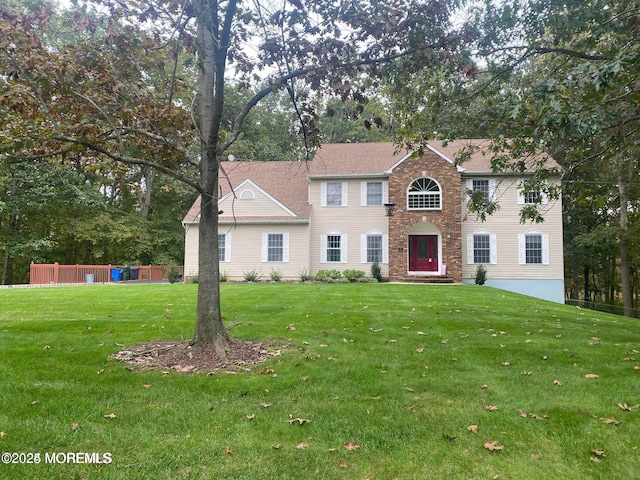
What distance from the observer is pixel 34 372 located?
15.6ft

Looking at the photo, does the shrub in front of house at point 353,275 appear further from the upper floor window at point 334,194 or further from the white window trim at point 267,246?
the upper floor window at point 334,194

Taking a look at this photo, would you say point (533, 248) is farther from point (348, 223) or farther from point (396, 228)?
point (348, 223)

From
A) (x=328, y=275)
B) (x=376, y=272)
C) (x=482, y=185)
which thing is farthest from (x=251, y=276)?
(x=482, y=185)

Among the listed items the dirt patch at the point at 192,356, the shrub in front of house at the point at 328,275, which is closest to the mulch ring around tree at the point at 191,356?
the dirt patch at the point at 192,356

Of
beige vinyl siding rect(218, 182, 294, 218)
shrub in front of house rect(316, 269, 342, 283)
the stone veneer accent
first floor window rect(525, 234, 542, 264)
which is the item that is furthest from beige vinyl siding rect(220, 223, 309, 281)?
first floor window rect(525, 234, 542, 264)

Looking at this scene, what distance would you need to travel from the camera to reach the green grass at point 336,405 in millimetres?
2986

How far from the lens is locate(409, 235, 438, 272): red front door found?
20703mm

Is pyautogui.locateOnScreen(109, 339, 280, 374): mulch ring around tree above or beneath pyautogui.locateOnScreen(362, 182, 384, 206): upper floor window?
beneath

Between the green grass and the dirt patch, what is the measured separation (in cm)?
26

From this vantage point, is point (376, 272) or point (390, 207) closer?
point (376, 272)

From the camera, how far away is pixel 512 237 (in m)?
20.0

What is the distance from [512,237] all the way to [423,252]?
14.2 feet

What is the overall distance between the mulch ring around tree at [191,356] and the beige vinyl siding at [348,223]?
48.2ft

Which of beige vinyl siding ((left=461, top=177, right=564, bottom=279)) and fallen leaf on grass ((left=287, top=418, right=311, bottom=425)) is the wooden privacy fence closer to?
beige vinyl siding ((left=461, top=177, right=564, bottom=279))
